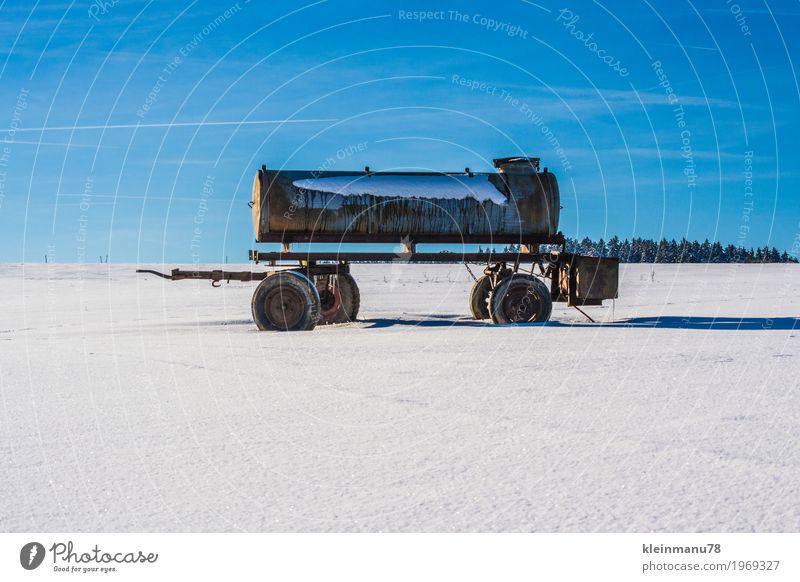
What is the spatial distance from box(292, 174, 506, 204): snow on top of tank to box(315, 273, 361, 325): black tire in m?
2.22

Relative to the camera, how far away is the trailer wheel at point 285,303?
49.8 feet

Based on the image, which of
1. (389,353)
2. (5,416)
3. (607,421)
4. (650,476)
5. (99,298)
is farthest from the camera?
(99,298)

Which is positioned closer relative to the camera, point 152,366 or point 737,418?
point 737,418

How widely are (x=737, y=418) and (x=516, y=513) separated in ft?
9.93

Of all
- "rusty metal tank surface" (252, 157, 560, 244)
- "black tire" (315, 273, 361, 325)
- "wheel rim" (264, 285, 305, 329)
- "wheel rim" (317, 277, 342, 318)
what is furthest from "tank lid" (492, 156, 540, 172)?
"wheel rim" (264, 285, 305, 329)

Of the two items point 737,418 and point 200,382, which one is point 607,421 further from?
point 200,382

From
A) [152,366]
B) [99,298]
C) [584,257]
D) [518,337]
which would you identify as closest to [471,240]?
[584,257]

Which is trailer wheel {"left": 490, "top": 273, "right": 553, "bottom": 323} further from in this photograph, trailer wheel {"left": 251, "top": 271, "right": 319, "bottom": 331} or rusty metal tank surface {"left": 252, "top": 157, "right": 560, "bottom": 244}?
trailer wheel {"left": 251, "top": 271, "right": 319, "bottom": 331}

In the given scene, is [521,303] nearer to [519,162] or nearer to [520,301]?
[520,301]

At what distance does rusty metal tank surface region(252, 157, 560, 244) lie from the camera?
15.5m

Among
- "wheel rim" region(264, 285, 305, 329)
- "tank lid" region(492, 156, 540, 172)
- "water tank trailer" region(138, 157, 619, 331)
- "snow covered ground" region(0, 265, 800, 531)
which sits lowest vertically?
"snow covered ground" region(0, 265, 800, 531)

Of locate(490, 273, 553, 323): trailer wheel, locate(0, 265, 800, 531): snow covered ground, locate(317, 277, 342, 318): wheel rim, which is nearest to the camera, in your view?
locate(0, 265, 800, 531): snow covered ground

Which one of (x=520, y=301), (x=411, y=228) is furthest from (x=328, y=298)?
(x=520, y=301)

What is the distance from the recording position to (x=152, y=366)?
396 inches
